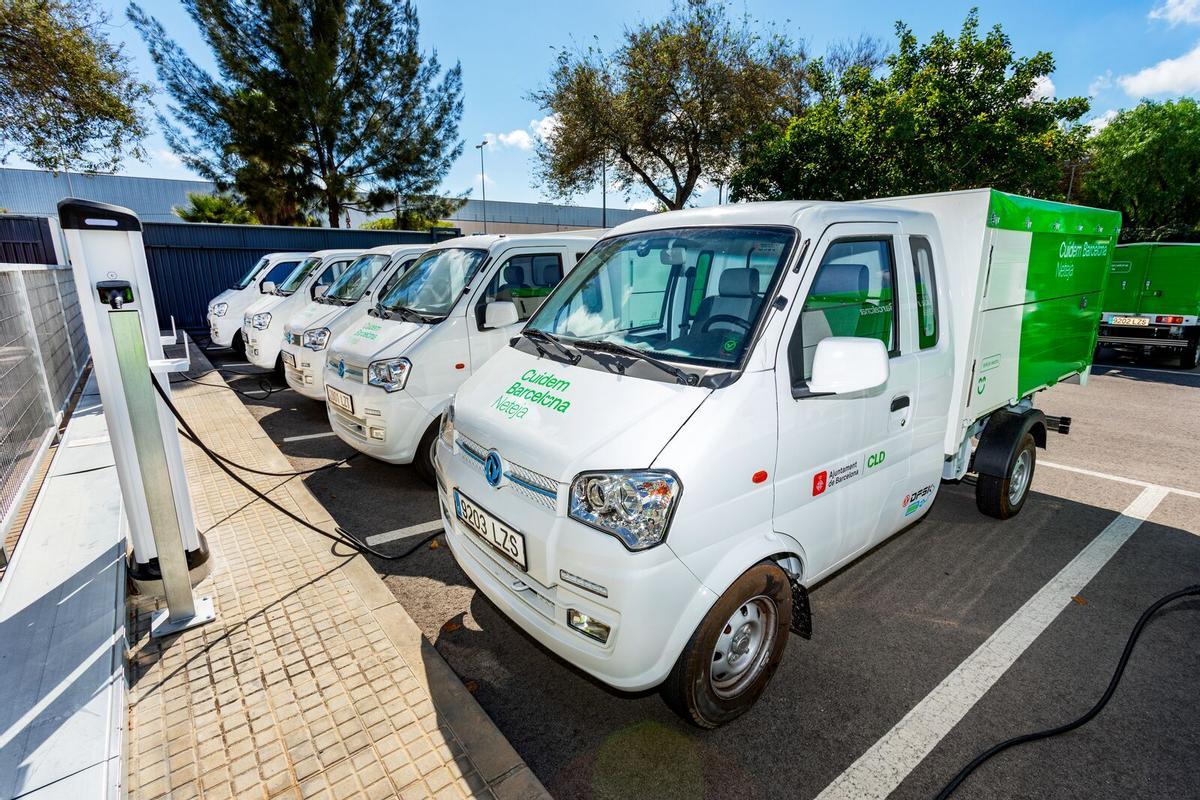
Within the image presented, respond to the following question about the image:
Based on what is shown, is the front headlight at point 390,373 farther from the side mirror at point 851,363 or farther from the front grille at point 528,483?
the side mirror at point 851,363

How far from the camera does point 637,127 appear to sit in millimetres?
20578

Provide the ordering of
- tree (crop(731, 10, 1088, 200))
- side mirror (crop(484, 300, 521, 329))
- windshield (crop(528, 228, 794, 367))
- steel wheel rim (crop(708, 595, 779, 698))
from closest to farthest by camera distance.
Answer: steel wheel rim (crop(708, 595, 779, 698)), windshield (crop(528, 228, 794, 367)), side mirror (crop(484, 300, 521, 329)), tree (crop(731, 10, 1088, 200))

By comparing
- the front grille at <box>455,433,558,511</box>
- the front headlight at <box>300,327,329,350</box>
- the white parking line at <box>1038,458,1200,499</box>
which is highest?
the front headlight at <box>300,327,329,350</box>

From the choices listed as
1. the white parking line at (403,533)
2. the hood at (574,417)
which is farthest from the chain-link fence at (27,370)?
the hood at (574,417)

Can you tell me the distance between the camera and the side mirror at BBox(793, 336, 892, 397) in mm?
2514

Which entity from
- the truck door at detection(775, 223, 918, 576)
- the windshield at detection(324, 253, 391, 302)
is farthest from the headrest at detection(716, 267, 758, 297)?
the windshield at detection(324, 253, 391, 302)

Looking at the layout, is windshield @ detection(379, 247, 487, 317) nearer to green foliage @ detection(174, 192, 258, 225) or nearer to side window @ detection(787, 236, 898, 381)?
side window @ detection(787, 236, 898, 381)

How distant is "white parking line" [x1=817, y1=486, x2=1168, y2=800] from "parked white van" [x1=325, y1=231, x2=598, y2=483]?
3834 mm

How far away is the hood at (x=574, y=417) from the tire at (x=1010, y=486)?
11.8 feet

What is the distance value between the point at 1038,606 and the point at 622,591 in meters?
3.18

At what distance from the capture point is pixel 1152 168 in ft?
96.8

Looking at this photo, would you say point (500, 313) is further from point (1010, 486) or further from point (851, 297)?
point (1010, 486)

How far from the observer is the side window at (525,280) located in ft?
19.2

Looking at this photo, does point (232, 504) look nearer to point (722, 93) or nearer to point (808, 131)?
point (808, 131)
